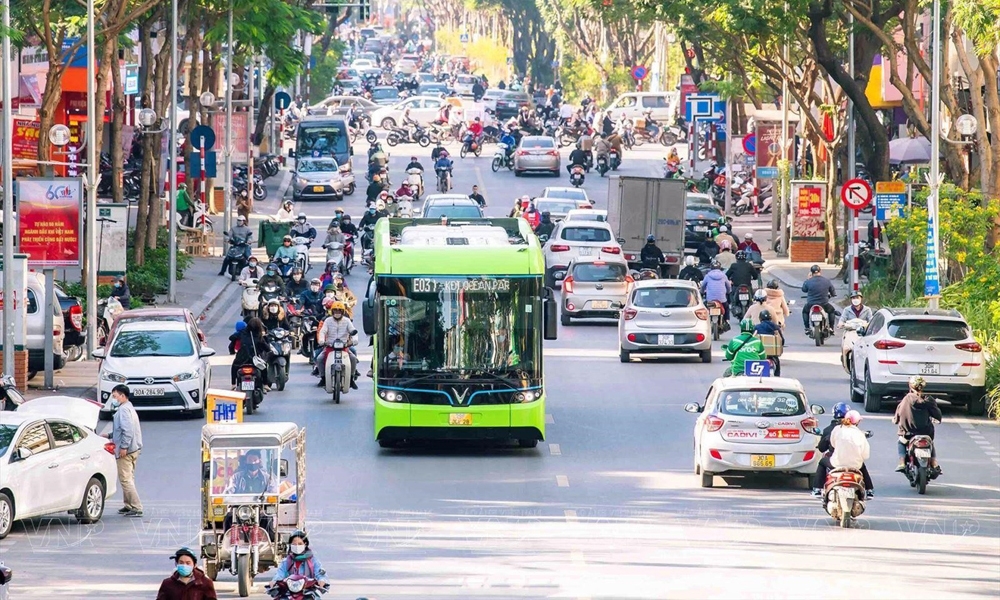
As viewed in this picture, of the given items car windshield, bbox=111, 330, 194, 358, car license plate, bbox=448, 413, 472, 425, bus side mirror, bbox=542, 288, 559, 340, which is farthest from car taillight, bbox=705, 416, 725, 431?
car windshield, bbox=111, 330, 194, 358

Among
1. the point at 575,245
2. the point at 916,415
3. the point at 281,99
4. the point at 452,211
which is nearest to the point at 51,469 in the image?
the point at 916,415

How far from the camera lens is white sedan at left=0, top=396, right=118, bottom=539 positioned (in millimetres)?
19750

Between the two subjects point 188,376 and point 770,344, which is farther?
point 770,344

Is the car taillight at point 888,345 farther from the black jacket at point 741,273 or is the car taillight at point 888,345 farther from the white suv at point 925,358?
the black jacket at point 741,273

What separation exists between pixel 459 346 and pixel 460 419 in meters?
0.93

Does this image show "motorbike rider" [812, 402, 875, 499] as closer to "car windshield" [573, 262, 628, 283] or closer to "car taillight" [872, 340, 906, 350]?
"car taillight" [872, 340, 906, 350]

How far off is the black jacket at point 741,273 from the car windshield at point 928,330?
36.5 feet

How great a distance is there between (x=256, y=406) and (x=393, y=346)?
4985 mm

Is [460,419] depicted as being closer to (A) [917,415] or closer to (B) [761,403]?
(B) [761,403]

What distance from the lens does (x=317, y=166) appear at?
69.5 metres

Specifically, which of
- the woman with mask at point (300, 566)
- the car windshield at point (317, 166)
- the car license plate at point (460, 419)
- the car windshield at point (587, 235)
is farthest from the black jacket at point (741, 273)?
the car windshield at point (317, 166)

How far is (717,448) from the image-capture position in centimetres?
2303

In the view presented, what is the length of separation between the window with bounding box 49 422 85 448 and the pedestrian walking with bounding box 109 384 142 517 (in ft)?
1.65

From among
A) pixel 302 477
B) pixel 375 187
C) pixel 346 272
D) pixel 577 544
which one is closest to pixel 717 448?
pixel 577 544
